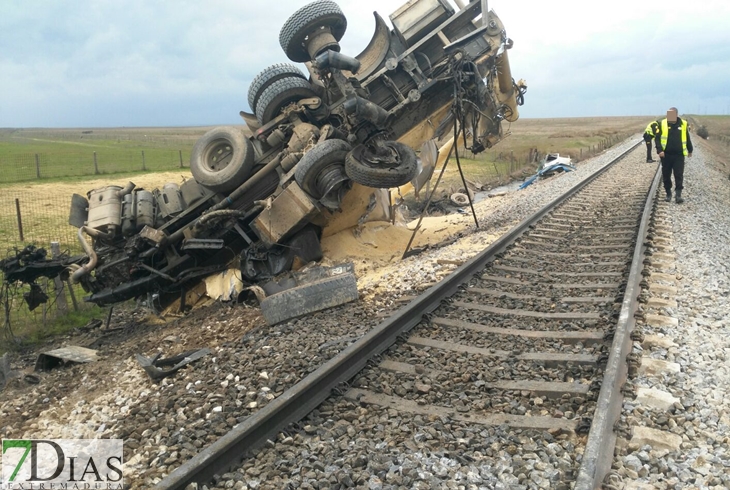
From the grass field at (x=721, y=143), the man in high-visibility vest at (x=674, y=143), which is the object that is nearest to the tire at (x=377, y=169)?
the man in high-visibility vest at (x=674, y=143)

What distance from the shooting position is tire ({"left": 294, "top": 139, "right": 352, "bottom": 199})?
7.61 metres

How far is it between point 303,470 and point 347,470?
0.23m

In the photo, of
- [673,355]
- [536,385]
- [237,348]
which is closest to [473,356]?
[536,385]

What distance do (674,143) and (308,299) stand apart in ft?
25.6

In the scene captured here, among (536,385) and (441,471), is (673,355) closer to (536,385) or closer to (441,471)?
(536,385)

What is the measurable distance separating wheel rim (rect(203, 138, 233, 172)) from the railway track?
4.09 meters

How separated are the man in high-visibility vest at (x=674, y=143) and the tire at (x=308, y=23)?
588cm

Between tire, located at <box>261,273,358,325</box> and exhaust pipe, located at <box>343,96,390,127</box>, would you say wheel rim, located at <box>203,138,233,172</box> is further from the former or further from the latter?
→ tire, located at <box>261,273,358,325</box>

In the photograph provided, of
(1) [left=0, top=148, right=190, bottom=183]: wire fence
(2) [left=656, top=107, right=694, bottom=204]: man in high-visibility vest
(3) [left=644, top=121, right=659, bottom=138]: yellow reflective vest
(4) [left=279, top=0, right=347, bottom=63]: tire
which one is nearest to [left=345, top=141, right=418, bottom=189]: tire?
(4) [left=279, top=0, right=347, bottom=63]: tire

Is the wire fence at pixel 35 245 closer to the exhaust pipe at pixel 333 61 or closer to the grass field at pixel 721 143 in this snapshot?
the exhaust pipe at pixel 333 61

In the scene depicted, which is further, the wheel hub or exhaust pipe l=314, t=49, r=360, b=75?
the wheel hub

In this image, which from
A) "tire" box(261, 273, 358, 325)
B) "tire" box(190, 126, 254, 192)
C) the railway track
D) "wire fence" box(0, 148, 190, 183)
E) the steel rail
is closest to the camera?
the steel rail

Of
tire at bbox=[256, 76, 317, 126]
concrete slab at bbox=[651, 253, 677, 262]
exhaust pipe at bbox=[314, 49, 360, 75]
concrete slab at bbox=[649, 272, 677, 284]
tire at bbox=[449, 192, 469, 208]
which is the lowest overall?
concrete slab at bbox=[649, 272, 677, 284]

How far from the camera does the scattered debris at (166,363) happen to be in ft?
15.6
